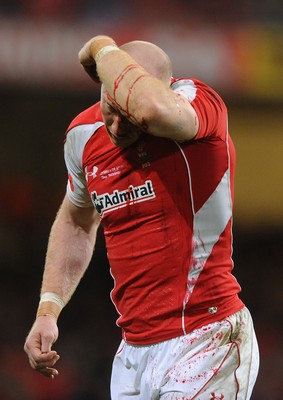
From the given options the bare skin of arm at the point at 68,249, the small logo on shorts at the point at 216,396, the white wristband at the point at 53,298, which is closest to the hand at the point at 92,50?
the bare skin of arm at the point at 68,249

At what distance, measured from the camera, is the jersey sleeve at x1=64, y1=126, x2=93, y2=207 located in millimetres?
3449

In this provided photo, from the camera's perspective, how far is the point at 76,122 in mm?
3488

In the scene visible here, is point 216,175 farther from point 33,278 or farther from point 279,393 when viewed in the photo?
point 33,278

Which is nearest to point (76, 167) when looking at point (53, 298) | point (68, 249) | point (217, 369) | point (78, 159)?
point (78, 159)

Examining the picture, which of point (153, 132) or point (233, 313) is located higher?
point (153, 132)

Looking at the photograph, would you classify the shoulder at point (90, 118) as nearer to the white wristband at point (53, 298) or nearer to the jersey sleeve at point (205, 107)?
the jersey sleeve at point (205, 107)

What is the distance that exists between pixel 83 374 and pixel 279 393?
2.08 m

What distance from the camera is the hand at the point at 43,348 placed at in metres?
3.22

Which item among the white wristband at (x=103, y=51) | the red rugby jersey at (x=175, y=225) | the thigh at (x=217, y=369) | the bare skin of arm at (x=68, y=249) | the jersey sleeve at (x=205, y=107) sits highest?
the white wristband at (x=103, y=51)

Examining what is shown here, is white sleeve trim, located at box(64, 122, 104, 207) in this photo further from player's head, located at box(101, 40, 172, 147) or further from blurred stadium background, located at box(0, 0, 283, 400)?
blurred stadium background, located at box(0, 0, 283, 400)

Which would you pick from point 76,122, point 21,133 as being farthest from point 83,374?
point 76,122

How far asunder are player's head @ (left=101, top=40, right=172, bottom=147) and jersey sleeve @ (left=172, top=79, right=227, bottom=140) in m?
0.08

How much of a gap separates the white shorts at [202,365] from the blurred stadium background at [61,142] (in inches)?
232

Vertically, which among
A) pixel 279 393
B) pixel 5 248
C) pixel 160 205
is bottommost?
pixel 279 393
